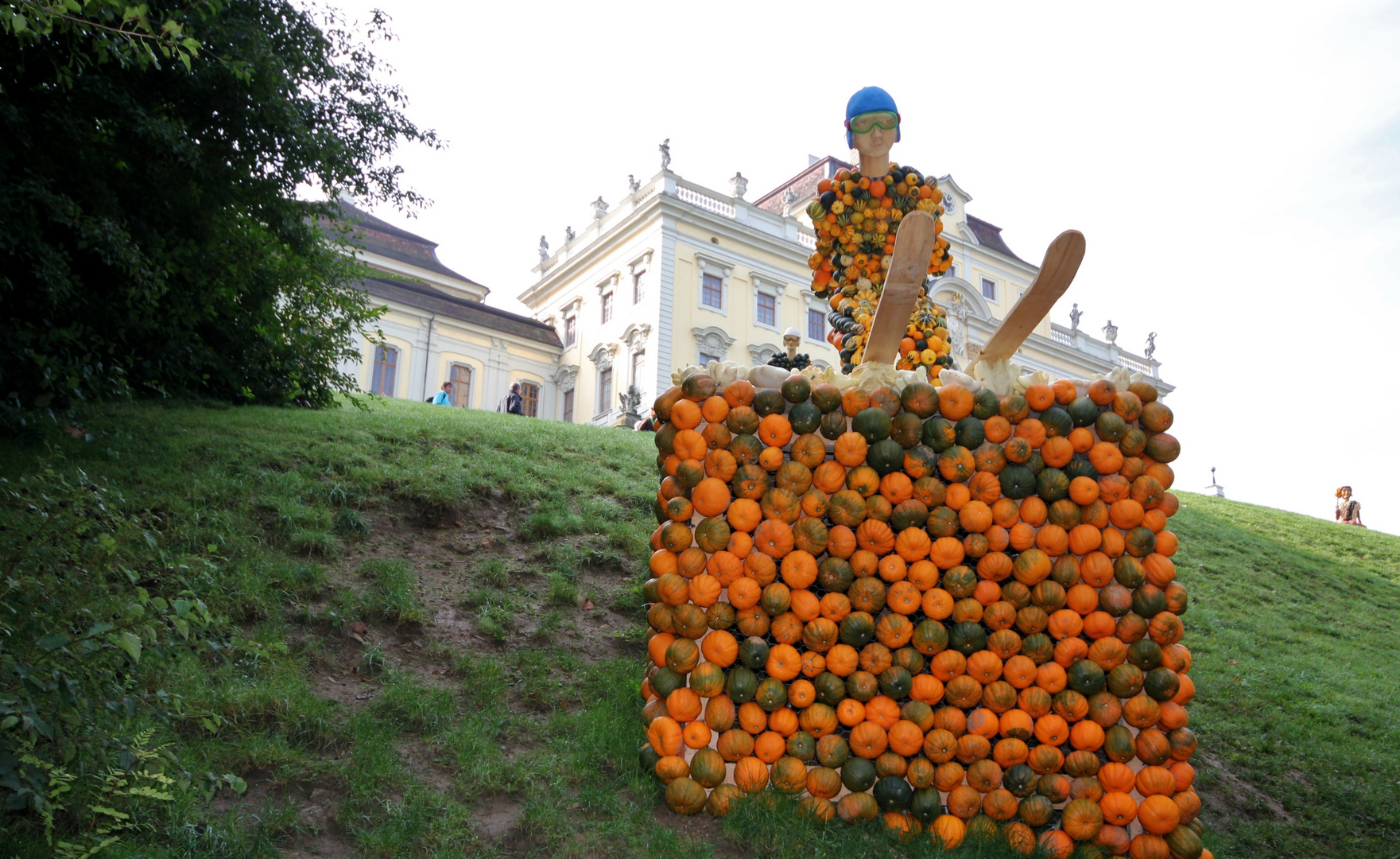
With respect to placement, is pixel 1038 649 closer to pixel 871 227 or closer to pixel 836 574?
pixel 836 574

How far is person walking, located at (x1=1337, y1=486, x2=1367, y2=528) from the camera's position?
21.9 metres

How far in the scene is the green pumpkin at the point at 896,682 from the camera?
446 cm

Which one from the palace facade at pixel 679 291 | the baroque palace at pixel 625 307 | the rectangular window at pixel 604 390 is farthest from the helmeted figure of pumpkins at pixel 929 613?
the rectangular window at pixel 604 390

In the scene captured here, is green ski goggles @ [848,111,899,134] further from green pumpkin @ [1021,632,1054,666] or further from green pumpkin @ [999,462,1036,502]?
green pumpkin @ [1021,632,1054,666]

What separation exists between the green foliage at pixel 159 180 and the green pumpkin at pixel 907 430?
13.5ft

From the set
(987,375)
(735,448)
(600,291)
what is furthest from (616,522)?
(600,291)

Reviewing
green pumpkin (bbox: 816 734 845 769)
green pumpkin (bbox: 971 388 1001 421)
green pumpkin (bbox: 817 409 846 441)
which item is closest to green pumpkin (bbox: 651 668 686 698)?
green pumpkin (bbox: 816 734 845 769)

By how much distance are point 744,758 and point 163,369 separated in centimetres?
733

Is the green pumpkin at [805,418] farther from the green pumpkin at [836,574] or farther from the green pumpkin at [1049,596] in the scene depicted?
the green pumpkin at [1049,596]

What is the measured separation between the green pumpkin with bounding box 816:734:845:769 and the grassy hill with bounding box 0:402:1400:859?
35cm

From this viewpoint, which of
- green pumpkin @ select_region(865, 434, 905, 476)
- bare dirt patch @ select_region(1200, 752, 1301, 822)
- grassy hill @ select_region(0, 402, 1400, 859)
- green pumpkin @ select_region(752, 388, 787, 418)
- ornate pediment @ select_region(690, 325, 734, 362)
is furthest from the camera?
ornate pediment @ select_region(690, 325, 734, 362)

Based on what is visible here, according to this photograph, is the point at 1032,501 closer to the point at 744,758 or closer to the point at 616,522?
the point at 744,758

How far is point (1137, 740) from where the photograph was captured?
176 inches

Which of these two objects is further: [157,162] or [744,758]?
[157,162]
